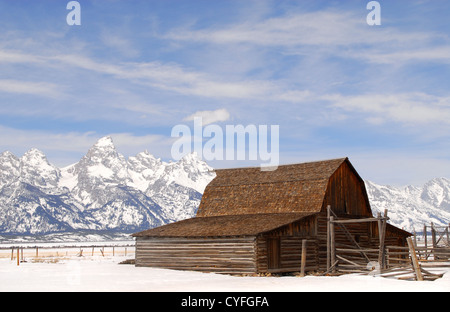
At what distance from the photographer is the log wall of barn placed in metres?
33.7

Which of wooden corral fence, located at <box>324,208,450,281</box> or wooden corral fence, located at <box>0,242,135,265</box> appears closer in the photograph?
wooden corral fence, located at <box>324,208,450,281</box>

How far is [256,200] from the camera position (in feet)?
133

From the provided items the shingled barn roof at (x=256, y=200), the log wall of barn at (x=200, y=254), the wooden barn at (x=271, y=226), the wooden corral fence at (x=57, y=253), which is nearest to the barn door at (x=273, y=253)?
the wooden barn at (x=271, y=226)

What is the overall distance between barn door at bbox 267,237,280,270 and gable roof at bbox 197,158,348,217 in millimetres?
3761

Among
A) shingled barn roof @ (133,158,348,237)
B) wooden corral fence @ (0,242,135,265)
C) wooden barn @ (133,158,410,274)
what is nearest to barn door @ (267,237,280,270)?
wooden barn @ (133,158,410,274)

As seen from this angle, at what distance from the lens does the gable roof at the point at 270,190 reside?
38031mm

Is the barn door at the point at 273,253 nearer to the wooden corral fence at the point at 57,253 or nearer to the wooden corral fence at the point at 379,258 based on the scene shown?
the wooden corral fence at the point at 379,258

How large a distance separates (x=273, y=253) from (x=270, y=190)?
7136mm

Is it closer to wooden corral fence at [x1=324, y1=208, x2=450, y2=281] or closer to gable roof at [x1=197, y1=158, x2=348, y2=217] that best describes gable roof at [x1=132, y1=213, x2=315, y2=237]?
gable roof at [x1=197, y1=158, x2=348, y2=217]

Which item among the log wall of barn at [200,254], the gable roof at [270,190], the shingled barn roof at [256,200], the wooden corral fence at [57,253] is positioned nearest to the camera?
the log wall of barn at [200,254]

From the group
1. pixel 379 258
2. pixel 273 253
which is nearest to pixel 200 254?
pixel 273 253
